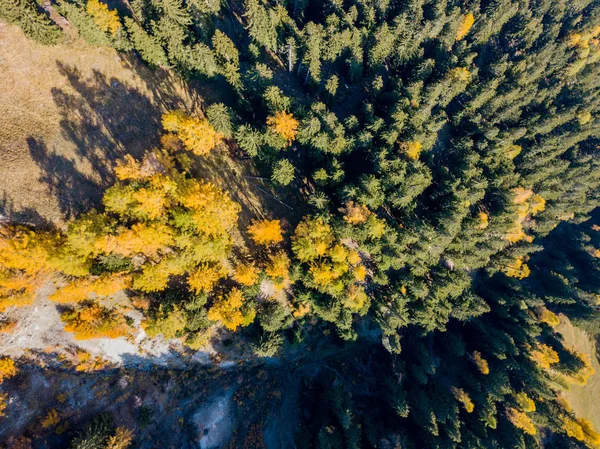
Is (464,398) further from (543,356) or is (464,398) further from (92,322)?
(92,322)

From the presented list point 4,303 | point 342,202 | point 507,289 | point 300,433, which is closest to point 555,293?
point 507,289

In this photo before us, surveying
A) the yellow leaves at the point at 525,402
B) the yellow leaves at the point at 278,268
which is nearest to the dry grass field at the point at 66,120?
the yellow leaves at the point at 278,268

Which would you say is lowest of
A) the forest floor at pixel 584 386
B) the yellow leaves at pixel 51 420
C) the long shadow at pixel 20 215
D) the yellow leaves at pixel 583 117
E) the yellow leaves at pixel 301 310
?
the forest floor at pixel 584 386

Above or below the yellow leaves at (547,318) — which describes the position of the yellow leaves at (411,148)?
above

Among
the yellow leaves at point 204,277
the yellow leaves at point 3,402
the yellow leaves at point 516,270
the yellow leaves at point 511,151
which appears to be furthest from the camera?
the yellow leaves at point 516,270

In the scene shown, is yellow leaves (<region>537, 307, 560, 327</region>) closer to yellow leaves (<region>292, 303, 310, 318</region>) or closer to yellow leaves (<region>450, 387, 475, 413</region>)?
yellow leaves (<region>450, 387, 475, 413</region>)

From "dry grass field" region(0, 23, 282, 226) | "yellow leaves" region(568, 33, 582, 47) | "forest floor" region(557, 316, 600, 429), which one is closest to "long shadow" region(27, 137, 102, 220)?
"dry grass field" region(0, 23, 282, 226)

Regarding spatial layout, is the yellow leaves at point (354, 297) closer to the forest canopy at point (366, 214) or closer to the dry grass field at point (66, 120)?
the forest canopy at point (366, 214)
